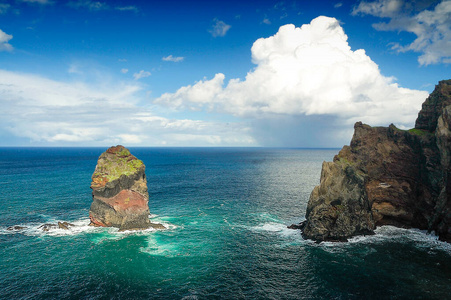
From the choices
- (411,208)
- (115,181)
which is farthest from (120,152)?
(411,208)

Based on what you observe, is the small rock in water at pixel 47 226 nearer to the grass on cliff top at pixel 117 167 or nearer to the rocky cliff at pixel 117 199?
the rocky cliff at pixel 117 199

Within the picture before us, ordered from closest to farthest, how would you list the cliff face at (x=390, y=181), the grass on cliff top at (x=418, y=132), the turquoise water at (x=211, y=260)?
the turquoise water at (x=211, y=260), the cliff face at (x=390, y=181), the grass on cliff top at (x=418, y=132)

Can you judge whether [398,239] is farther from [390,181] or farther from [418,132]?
[418,132]

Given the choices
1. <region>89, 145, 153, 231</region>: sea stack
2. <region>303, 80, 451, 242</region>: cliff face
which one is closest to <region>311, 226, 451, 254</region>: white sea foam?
<region>303, 80, 451, 242</region>: cliff face

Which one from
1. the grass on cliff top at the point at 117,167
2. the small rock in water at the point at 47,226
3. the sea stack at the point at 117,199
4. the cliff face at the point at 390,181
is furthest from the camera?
the grass on cliff top at the point at 117,167

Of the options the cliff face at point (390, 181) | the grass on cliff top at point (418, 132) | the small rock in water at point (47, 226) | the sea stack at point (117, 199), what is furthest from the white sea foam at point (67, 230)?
the grass on cliff top at point (418, 132)

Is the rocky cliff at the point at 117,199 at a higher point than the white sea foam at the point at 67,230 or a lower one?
higher

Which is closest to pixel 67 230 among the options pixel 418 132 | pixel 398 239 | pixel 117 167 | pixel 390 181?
pixel 117 167
